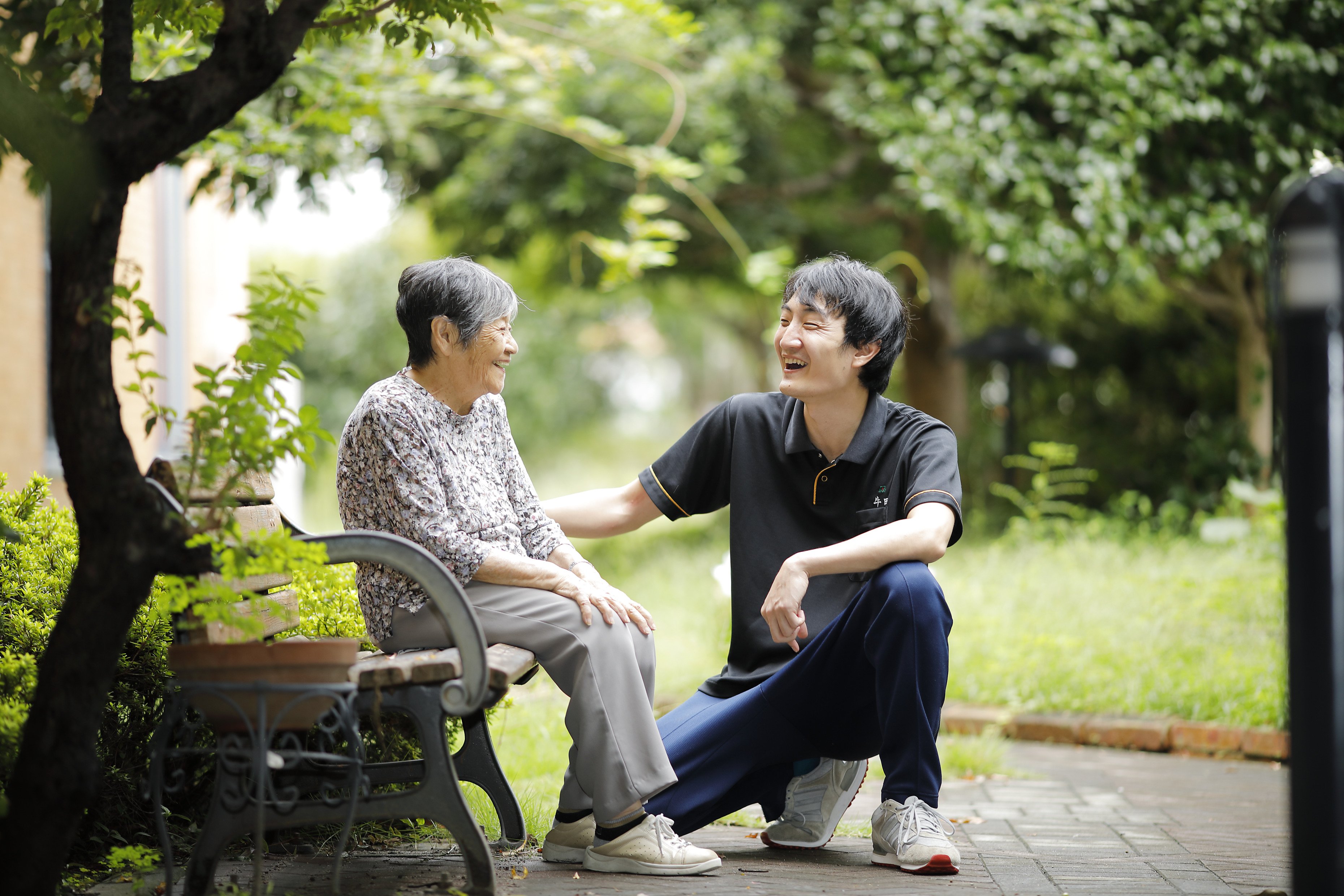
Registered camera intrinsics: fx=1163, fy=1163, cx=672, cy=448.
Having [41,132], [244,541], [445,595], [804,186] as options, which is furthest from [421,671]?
[804,186]

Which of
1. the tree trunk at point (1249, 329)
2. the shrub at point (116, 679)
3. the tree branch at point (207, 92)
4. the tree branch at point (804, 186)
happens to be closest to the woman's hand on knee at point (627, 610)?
the shrub at point (116, 679)

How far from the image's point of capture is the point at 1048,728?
537 centimetres

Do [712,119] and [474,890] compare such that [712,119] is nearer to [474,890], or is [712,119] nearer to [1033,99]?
[1033,99]

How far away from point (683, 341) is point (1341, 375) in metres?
31.2

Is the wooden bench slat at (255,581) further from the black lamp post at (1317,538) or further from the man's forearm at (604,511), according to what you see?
the black lamp post at (1317,538)

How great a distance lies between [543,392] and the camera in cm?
2292

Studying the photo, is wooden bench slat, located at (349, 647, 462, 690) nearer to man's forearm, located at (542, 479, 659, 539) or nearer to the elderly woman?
the elderly woman

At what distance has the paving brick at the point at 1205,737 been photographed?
504 cm

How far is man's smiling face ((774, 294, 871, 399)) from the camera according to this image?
3193 millimetres

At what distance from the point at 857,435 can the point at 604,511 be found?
769 millimetres

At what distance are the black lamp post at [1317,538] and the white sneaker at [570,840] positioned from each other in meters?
1.69

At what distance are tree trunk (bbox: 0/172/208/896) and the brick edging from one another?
3947 millimetres

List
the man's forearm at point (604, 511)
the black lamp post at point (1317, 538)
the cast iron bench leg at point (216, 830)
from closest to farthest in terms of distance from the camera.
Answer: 1. the black lamp post at point (1317, 538)
2. the cast iron bench leg at point (216, 830)
3. the man's forearm at point (604, 511)

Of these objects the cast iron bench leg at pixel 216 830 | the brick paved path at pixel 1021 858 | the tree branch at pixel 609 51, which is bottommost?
the brick paved path at pixel 1021 858
